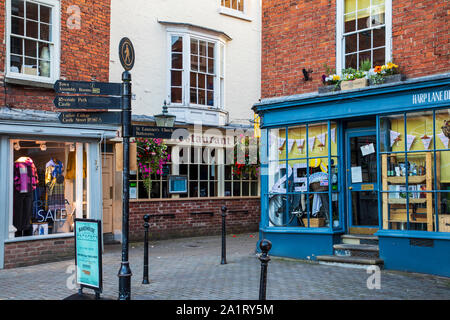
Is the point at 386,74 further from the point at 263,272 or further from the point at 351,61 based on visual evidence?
the point at 263,272

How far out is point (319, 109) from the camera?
10.9 metres

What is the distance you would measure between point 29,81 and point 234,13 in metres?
8.97

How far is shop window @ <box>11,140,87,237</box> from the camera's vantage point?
11.5 meters

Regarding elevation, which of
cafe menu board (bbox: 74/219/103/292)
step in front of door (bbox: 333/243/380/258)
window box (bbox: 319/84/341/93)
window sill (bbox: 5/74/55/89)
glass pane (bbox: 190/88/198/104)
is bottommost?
step in front of door (bbox: 333/243/380/258)

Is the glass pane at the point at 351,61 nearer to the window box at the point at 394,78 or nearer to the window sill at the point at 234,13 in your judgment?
the window box at the point at 394,78

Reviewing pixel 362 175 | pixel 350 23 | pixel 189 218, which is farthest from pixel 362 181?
pixel 189 218

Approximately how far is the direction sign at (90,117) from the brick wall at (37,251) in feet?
15.9

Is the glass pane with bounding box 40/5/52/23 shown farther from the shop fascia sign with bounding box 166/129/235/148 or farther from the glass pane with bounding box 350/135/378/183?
the glass pane with bounding box 350/135/378/183

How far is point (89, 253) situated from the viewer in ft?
24.8

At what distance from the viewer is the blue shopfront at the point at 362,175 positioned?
929cm

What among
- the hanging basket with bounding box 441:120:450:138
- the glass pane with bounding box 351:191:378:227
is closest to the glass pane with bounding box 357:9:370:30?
the hanging basket with bounding box 441:120:450:138

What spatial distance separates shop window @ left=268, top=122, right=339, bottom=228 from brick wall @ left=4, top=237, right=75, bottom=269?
16.0ft

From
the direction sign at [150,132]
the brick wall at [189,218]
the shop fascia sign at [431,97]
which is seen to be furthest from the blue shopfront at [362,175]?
the brick wall at [189,218]

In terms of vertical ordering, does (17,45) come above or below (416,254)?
above
